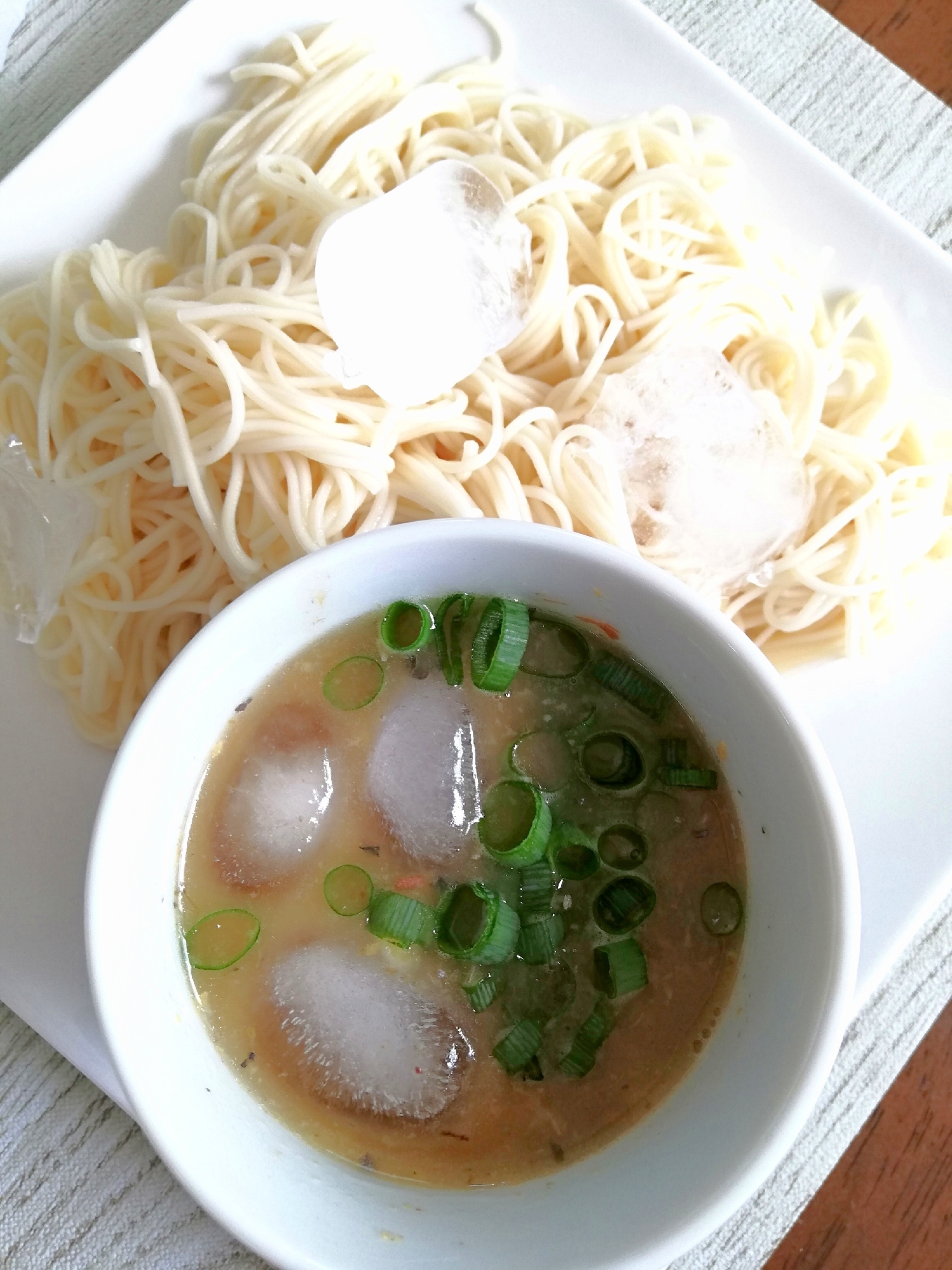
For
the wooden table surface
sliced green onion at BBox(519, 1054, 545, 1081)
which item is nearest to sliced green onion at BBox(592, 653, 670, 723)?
sliced green onion at BBox(519, 1054, 545, 1081)

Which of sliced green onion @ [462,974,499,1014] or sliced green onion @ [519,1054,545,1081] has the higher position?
sliced green onion @ [462,974,499,1014]

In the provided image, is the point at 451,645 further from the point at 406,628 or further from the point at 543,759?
the point at 543,759

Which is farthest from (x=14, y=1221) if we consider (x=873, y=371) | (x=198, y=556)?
(x=873, y=371)

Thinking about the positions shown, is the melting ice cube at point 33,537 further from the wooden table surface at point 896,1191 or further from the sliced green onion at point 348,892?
the wooden table surface at point 896,1191

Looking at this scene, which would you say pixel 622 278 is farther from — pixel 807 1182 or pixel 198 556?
pixel 807 1182

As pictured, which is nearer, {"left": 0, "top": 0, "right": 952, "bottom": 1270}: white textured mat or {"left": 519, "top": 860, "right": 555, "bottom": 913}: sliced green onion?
{"left": 519, "top": 860, "right": 555, "bottom": 913}: sliced green onion

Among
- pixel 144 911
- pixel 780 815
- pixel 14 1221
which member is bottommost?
pixel 14 1221

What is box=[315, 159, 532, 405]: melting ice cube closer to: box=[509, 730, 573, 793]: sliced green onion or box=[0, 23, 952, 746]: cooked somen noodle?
box=[0, 23, 952, 746]: cooked somen noodle
